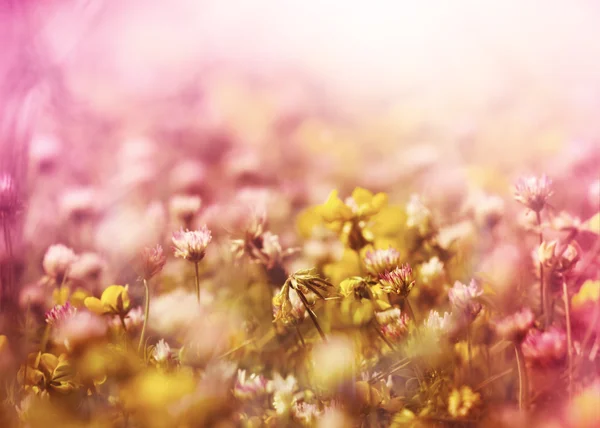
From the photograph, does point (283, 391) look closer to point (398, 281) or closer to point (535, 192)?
point (398, 281)

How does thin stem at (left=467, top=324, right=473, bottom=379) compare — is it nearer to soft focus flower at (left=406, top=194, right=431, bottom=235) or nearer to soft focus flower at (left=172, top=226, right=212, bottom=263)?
soft focus flower at (left=406, top=194, right=431, bottom=235)

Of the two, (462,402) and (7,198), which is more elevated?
(7,198)

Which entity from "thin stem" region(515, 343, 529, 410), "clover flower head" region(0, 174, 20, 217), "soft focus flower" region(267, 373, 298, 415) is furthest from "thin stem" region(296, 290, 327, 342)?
"clover flower head" region(0, 174, 20, 217)

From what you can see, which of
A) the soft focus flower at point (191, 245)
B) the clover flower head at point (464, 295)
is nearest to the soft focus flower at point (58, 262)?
the soft focus flower at point (191, 245)

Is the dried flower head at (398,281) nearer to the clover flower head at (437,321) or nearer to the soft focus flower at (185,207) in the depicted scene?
the clover flower head at (437,321)

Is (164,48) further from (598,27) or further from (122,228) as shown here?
(598,27)

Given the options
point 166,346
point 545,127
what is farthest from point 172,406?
point 545,127

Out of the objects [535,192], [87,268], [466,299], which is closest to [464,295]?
[466,299]
